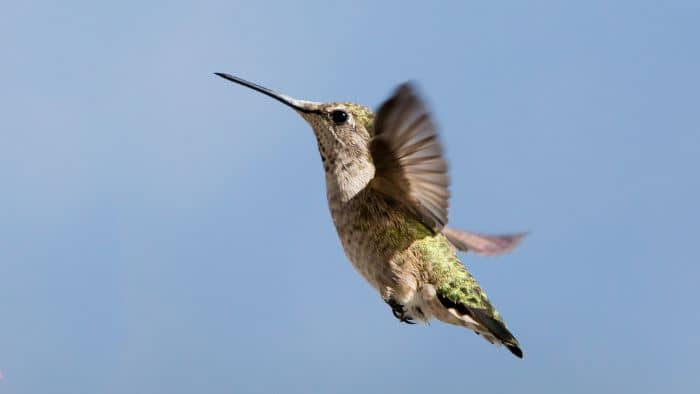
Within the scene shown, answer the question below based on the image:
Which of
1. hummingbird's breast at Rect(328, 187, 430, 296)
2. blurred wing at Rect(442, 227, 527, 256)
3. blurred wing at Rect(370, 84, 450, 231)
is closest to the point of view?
blurred wing at Rect(370, 84, 450, 231)

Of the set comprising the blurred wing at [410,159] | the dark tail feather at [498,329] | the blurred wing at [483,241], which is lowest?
the dark tail feather at [498,329]

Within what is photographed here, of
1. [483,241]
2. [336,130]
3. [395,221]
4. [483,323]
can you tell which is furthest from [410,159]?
[483,241]

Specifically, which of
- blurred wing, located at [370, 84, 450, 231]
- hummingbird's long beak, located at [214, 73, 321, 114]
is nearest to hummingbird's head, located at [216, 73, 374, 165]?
hummingbird's long beak, located at [214, 73, 321, 114]

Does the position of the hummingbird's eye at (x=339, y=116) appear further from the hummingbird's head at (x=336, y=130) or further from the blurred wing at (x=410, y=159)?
the blurred wing at (x=410, y=159)

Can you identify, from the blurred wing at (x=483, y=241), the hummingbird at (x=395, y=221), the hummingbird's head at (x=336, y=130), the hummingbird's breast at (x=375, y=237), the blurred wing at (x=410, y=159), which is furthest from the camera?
the blurred wing at (x=483, y=241)

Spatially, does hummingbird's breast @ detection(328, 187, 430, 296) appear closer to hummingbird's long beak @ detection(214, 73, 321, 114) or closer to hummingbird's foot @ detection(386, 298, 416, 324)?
hummingbird's foot @ detection(386, 298, 416, 324)

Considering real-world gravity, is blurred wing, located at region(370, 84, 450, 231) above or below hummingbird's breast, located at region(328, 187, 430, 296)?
above

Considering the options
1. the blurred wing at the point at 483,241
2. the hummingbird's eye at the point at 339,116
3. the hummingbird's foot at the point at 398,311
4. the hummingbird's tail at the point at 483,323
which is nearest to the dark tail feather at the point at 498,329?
the hummingbird's tail at the point at 483,323
